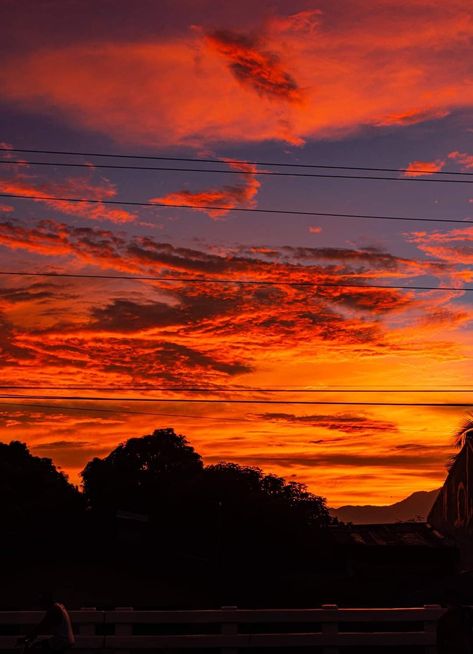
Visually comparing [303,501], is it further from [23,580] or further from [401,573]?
[23,580]

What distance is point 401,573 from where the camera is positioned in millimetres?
46781

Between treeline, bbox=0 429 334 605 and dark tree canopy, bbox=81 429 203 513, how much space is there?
1331mm

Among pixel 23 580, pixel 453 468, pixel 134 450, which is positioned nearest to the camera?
pixel 23 580

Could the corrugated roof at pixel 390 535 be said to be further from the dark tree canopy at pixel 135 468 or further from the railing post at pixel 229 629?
the railing post at pixel 229 629

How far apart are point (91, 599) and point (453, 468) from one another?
24428 mm

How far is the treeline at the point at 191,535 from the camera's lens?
4331cm

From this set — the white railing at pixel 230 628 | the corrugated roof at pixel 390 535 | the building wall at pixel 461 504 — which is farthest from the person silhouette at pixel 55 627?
the building wall at pixel 461 504

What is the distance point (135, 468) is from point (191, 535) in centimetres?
3163

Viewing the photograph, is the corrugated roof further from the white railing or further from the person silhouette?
the person silhouette

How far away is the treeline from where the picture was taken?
142ft

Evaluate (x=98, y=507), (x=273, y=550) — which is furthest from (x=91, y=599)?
(x=98, y=507)

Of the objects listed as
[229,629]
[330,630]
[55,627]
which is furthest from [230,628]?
[55,627]

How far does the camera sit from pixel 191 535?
49625mm

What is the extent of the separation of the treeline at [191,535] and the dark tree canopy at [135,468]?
52.4 inches
